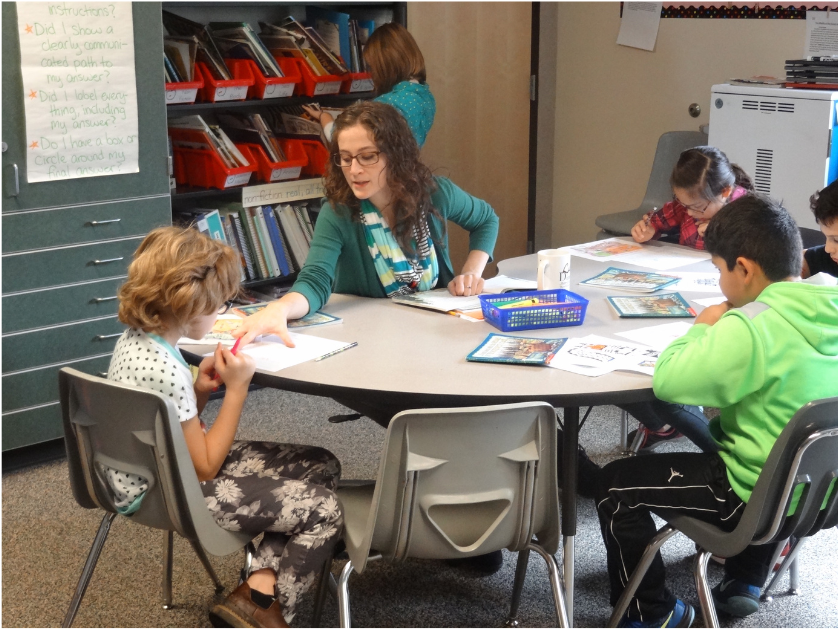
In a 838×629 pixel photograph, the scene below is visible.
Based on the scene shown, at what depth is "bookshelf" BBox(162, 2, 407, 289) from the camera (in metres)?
3.39

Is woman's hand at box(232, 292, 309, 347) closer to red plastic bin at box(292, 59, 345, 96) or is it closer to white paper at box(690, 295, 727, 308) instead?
white paper at box(690, 295, 727, 308)

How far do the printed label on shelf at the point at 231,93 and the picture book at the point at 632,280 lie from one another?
1.59m

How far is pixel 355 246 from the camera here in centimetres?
240

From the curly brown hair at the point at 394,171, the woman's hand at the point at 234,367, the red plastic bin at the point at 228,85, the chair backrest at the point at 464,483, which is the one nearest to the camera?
the chair backrest at the point at 464,483

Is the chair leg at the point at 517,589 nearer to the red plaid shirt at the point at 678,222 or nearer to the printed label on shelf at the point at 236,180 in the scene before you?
the red plaid shirt at the point at 678,222

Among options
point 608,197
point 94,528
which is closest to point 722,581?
point 94,528

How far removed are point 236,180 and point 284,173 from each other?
0.21 m

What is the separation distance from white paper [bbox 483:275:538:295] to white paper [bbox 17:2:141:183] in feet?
4.33

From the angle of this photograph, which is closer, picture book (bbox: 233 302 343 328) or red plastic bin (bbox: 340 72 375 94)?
picture book (bbox: 233 302 343 328)

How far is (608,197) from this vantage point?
473cm

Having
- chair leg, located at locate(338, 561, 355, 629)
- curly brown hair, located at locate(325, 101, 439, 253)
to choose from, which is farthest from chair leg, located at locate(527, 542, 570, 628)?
curly brown hair, located at locate(325, 101, 439, 253)

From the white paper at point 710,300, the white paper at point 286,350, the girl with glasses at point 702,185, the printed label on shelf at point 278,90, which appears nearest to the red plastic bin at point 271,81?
the printed label on shelf at point 278,90

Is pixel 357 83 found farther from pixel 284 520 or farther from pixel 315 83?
pixel 284 520

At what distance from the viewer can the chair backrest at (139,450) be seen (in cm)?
158
